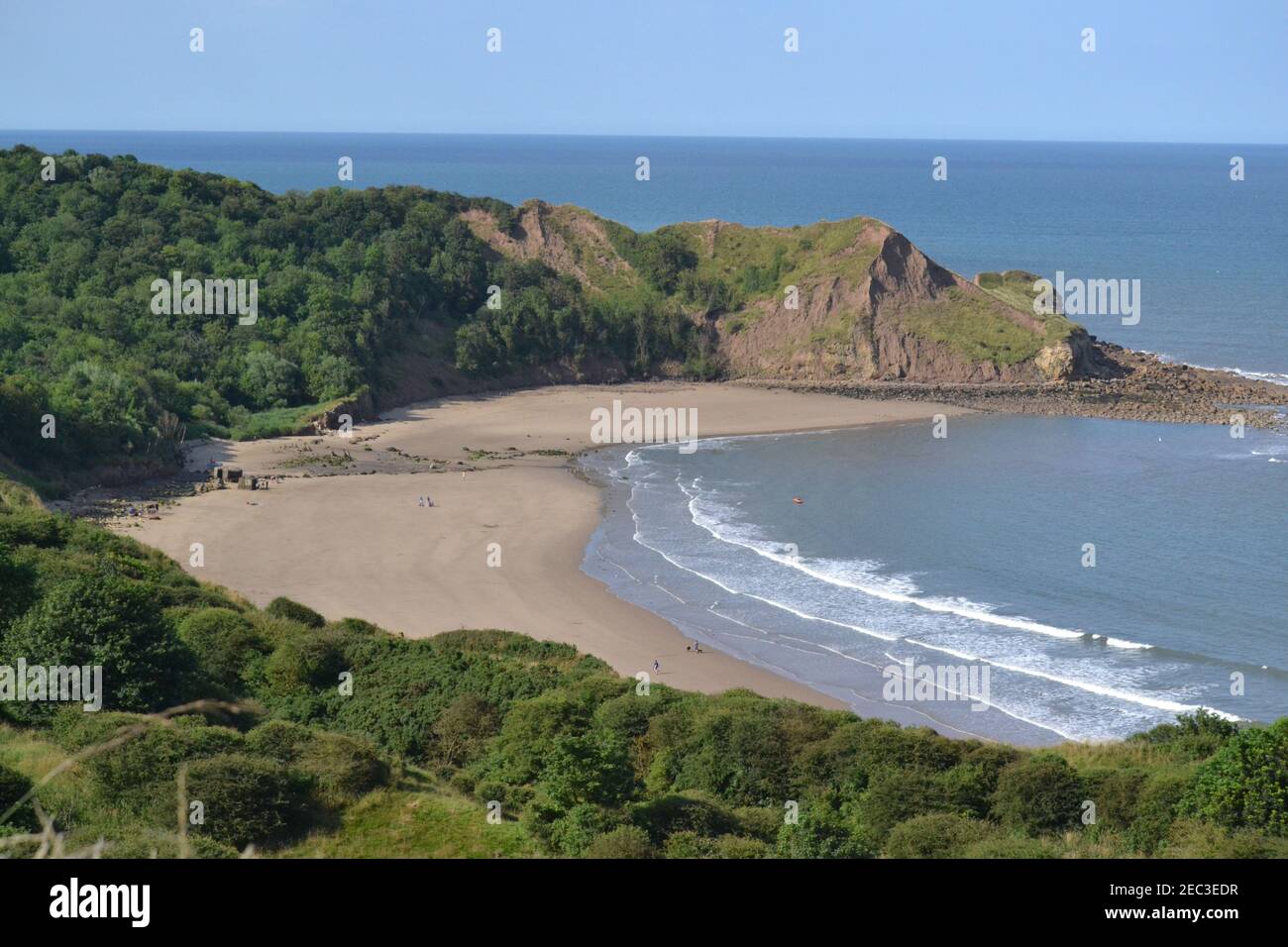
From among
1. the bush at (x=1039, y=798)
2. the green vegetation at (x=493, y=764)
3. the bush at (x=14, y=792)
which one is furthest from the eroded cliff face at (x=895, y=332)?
the bush at (x=14, y=792)

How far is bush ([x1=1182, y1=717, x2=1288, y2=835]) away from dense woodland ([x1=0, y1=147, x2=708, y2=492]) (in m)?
42.3

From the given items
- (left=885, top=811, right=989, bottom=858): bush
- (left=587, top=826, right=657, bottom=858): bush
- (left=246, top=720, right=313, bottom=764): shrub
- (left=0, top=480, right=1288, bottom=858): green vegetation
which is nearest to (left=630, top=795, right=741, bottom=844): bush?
(left=0, top=480, right=1288, bottom=858): green vegetation

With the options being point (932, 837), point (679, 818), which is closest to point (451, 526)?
point (679, 818)

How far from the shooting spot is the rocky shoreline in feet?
209

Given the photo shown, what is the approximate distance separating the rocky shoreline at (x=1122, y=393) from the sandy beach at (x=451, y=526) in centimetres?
354

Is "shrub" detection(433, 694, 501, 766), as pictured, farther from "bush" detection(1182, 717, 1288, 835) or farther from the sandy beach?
"bush" detection(1182, 717, 1288, 835)

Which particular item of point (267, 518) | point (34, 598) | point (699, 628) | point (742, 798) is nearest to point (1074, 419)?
point (699, 628)

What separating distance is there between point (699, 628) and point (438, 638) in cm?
776

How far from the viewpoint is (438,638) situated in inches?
1211

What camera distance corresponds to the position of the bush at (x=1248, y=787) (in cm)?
1647

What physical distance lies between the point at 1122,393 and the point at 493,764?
56.7 m

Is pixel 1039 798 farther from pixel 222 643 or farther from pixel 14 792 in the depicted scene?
pixel 222 643

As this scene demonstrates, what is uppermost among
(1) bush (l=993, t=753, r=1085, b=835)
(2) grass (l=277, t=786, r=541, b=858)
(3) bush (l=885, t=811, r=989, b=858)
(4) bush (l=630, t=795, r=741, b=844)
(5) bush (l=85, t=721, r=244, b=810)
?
(5) bush (l=85, t=721, r=244, b=810)

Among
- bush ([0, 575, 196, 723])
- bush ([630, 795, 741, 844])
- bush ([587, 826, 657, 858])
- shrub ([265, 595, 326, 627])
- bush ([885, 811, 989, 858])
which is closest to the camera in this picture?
bush ([587, 826, 657, 858])
